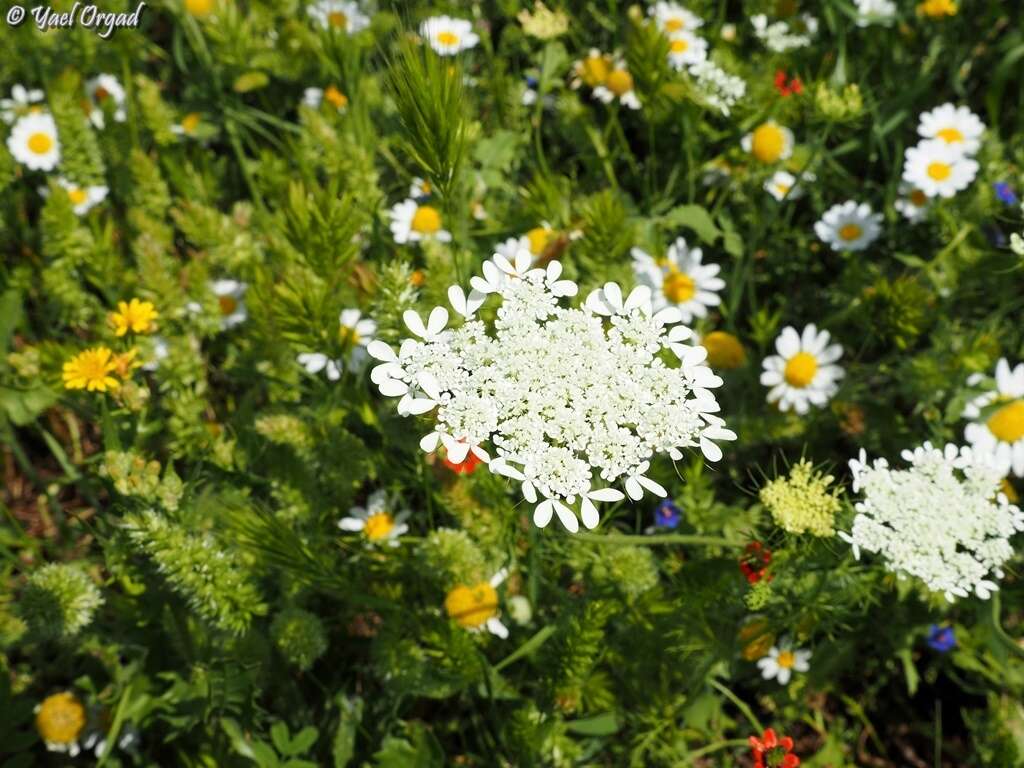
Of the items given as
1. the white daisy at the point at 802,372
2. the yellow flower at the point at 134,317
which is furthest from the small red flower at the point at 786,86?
the yellow flower at the point at 134,317

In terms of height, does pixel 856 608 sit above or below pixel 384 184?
below

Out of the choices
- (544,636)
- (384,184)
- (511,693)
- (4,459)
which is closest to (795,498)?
(544,636)

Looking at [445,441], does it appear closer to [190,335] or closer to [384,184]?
[190,335]

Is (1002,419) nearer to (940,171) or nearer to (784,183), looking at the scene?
(940,171)

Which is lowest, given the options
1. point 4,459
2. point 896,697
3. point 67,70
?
point 896,697

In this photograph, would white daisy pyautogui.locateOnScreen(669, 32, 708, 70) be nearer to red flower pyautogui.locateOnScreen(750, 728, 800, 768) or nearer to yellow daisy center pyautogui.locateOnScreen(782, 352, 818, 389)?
yellow daisy center pyautogui.locateOnScreen(782, 352, 818, 389)

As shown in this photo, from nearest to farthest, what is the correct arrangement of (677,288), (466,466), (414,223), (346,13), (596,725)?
(466,466) < (596,725) < (677,288) < (414,223) < (346,13)

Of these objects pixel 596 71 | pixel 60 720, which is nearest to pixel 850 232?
pixel 596 71

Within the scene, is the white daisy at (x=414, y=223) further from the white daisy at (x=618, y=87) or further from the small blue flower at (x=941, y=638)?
the small blue flower at (x=941, y=638)
